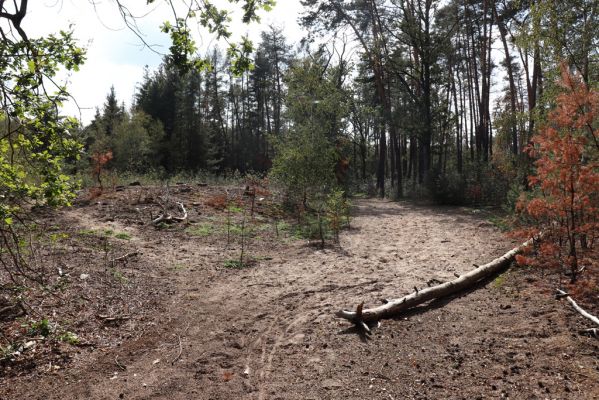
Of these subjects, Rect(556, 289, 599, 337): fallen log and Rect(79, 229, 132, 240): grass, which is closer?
Rect(556, 289, 599, 337): fallen log

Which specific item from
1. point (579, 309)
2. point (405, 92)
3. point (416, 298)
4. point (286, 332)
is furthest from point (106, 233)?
point (405, 92)

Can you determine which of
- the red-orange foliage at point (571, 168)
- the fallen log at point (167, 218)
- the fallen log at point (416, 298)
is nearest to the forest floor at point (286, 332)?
the fallen log at point (416, 298)

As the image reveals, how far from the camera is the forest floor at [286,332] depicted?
3439 mm

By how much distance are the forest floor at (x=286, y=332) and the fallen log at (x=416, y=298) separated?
0.13m

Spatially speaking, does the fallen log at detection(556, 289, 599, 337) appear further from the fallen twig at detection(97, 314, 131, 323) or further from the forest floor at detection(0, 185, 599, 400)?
the fallen twig at detection(97, 314, 131, 323)

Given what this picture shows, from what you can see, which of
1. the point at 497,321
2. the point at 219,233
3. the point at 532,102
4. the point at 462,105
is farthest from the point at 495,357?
the point at 462,105

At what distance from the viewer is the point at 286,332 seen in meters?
4.72

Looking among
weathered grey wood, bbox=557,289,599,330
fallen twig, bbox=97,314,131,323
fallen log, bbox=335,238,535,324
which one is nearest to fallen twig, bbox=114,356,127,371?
fallen twig, bbox=97,314,131,323

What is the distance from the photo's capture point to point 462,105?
1265 inches

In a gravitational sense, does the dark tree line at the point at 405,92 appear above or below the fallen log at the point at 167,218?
above

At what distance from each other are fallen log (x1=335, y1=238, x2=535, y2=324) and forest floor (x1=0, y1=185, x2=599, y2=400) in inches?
5.1

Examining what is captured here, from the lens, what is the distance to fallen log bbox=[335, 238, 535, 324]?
4.65 metres

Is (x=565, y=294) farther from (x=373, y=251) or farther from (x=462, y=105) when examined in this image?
(x=462, y=105)

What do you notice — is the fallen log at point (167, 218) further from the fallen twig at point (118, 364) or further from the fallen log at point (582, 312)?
the fallen log at point (582, 312)
